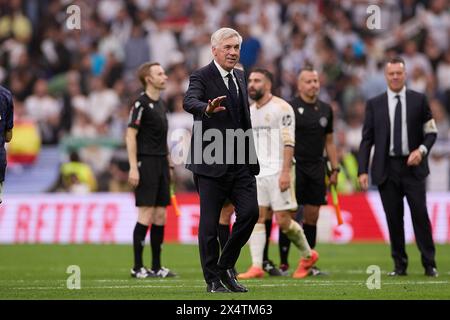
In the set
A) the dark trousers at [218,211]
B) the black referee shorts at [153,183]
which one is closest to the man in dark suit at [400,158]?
the black referee shorts at [153,183]

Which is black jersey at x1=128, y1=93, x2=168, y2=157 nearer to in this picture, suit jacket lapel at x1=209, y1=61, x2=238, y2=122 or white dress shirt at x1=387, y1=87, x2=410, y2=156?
white dress shirt at x1=387, y1=87, x2=410, y2=156

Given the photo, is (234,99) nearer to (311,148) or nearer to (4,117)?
(4,117)

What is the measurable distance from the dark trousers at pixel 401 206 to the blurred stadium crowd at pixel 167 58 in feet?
30.0

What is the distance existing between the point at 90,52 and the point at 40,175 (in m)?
4.10

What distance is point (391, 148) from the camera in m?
14.2

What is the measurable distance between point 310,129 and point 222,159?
421 centimetres

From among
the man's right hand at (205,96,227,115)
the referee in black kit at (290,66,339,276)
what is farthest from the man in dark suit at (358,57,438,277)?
the man's right hand at (205,96,227,115)

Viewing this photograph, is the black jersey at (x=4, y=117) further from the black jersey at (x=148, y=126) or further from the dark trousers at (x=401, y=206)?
the dark trousers at (x=401, y=206)

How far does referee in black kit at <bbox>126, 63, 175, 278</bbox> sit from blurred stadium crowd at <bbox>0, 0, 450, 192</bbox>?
31.0ft

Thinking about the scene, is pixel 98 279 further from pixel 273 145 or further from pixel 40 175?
pixel 40 175

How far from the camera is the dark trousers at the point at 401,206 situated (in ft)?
46.0

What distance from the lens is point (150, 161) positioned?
14.4 meters

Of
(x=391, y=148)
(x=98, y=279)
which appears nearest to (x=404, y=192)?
(x=391, y=148)

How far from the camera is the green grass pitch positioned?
10.8m
